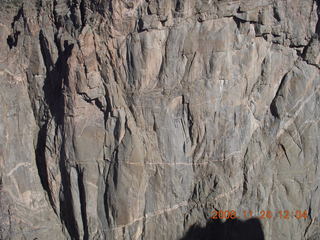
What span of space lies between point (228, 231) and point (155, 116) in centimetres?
259

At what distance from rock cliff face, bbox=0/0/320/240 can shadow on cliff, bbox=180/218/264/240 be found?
0.48ft

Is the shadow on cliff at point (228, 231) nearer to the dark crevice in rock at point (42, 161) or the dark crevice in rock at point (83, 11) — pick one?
the dark crevice in rock at point (42, 161)

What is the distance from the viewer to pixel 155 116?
19.1 feet

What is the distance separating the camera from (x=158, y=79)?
226 inches

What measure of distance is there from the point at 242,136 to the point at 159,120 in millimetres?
1536

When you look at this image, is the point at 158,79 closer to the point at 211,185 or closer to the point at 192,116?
the point at 192,116

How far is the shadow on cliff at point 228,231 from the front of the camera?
621cm

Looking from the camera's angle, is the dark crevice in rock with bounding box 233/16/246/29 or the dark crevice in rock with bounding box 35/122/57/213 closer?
the dark crevice in rock with bounding box 233/16/246/29

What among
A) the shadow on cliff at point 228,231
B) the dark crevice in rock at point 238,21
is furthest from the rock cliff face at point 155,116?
the shadow on cliff at point 228,231

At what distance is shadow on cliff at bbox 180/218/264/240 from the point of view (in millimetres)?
6207

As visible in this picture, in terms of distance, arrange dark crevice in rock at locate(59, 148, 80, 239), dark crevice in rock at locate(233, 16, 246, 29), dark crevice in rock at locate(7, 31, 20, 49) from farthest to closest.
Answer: dark crevice in rock at locate(7, 31, 20, 49), dark crevice in rock at locate(59, 148, 80, 239), dark crevice in rock at locate(233, 16, 246, 29)

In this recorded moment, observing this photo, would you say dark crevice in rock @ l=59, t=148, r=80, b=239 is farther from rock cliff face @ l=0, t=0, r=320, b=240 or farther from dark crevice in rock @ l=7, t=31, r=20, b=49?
dark crevice in rock @ l=7, t=31, r=20, b=49

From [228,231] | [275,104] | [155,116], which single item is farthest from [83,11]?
[228,231]
